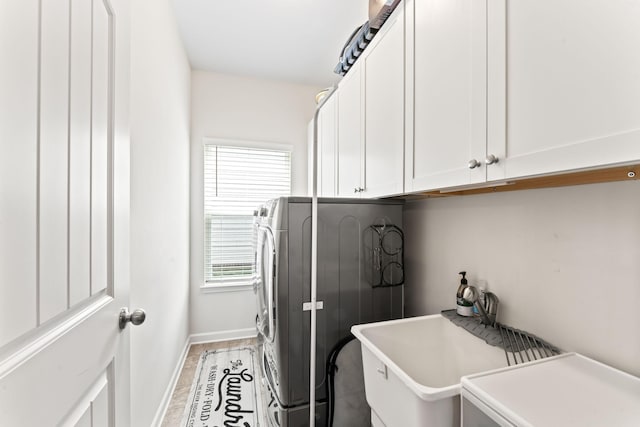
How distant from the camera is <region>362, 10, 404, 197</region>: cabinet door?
1302 millimetres

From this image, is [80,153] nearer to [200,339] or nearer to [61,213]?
[61,213]

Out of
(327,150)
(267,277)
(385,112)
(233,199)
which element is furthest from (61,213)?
(233,199)

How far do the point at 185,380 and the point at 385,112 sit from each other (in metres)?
2.48

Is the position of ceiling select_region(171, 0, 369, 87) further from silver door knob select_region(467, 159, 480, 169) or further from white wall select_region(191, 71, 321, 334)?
silver door knob select_region(467, 159, 480, 169)

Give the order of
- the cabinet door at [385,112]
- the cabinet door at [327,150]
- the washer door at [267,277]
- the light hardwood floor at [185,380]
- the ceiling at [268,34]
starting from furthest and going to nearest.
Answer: the cabinet door at [327,150] < the ceiling at [268,34] < the light hardwood floor at [185,380] < the washer door at [267,277] < the cabinet door at [385,112]

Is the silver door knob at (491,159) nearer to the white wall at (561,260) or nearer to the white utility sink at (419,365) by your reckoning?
the white wall at (561,260)

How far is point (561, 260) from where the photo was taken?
1.00 metres

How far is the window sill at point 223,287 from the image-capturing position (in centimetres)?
291

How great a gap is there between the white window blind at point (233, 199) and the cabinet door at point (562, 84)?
2561 mm

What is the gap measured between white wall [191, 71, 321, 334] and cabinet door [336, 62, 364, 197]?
128 centimetres

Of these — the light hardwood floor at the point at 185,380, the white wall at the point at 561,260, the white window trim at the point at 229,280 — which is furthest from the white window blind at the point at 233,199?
the white wall at the point at 561,260

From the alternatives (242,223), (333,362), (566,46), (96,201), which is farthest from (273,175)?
(566,46)

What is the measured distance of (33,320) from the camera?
1.58 ft

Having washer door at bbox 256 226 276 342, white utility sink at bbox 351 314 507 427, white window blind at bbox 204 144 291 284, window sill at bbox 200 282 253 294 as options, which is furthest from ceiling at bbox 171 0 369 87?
window sill at bbox 200 282 253 294
